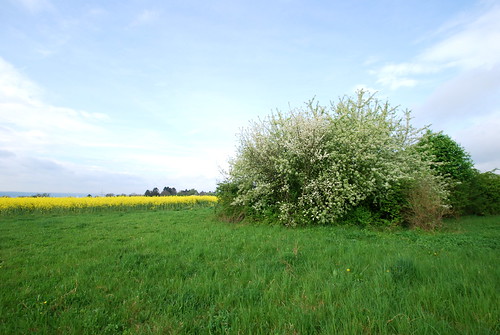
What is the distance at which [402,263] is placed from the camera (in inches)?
185

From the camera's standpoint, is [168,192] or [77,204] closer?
[77,204]

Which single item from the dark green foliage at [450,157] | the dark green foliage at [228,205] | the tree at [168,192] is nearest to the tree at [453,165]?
the dark green foliage at [450,157]

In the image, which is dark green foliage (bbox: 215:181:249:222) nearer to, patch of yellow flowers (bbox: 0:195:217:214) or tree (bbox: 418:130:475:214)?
tree (bbox: 418:130:475:214)

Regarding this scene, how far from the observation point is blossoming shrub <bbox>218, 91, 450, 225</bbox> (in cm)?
1152

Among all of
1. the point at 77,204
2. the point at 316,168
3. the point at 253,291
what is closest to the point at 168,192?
the point at 77,204

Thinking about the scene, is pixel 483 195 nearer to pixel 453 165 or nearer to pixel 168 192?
pixel 453 165

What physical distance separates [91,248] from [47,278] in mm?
2408

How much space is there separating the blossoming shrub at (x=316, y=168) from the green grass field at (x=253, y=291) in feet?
15.8

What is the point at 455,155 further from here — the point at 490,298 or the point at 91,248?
the point at 91,248

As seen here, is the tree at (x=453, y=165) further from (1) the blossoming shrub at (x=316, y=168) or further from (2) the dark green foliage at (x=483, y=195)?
(1) the blossoming shrub at (x=316, y=168)

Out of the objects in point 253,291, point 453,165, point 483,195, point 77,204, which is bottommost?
point 253,291

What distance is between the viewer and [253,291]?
3.99 meters

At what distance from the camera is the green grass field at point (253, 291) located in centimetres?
312

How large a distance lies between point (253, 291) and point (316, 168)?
9.10 m
